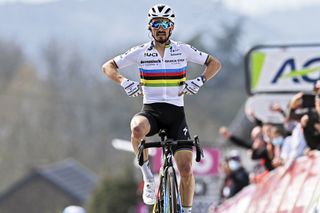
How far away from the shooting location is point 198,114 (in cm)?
10638

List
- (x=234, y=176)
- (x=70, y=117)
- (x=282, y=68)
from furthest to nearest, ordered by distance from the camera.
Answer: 1. (x=70, y=117)
2. (x=282, y=68)
3. (x=234, y=176)

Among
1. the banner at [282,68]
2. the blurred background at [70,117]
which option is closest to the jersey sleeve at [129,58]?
the banner at [282,68]

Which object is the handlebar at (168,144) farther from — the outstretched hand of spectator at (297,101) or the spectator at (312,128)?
the outstretched hand of spectator at (297,101)

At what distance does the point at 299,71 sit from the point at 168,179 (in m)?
10.7

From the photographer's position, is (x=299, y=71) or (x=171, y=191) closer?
(x=171, y=191)

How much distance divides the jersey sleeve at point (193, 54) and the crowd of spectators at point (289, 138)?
2.21 m

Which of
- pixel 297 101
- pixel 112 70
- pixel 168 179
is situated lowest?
pixel 168 179

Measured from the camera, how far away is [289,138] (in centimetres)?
1780

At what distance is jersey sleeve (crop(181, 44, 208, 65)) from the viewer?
14.3m

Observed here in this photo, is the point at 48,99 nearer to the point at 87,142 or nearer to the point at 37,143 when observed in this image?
the point at 87,142

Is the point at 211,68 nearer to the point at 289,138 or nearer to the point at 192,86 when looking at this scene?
the point at 192,86

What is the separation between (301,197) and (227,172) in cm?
562

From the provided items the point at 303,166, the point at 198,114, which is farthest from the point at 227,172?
the point at 198,114

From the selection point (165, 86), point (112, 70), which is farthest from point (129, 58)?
point (165, 86)
